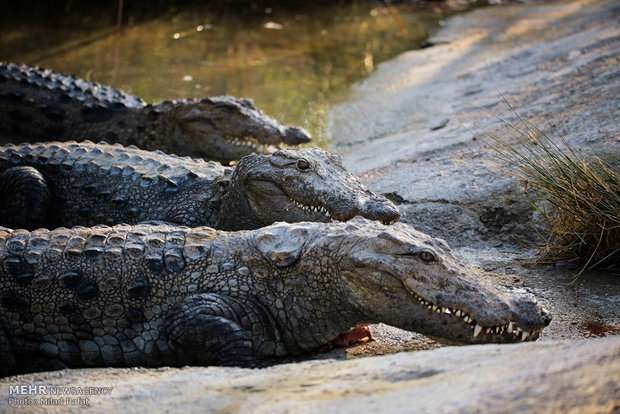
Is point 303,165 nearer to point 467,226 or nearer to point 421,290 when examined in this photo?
point 467,226

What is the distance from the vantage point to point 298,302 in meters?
3.65

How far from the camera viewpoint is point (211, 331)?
3512 millimetres

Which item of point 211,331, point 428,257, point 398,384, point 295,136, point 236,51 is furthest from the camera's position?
point 236,51

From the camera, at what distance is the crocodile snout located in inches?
281

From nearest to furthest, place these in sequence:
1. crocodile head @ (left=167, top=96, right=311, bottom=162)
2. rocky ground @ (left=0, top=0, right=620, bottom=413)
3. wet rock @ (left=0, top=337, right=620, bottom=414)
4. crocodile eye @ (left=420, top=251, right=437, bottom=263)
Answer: wet rock @ (left=0, top=337, right=620, bottom=414), rocky ground @ (left=0, top=0, right=620, bottom=413), crocodile eye @ (left=420, top=251, right=437, bottom=263), crocodile head @ (left=167, top=96, right=311, bottom=162)

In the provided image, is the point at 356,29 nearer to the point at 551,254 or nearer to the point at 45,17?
the point at 45,17

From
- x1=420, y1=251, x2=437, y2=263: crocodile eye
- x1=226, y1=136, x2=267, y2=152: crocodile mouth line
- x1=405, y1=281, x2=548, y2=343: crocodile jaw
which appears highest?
x1=420, y1=251, x2=437, y2=263: crocodile eye

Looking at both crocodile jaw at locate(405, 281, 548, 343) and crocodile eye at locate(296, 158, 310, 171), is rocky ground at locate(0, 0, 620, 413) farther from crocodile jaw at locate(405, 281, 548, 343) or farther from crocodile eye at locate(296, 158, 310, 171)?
crocodile eye at locate(296, 158, 310, 171)

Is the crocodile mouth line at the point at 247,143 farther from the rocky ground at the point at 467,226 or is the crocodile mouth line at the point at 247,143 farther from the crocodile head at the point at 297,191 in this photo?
the crocodile head at the point at 297,191

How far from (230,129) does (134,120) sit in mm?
1126

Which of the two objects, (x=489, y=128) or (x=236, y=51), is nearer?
(x=489, y=128)

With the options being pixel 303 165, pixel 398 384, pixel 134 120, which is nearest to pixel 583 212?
pixel 303 165

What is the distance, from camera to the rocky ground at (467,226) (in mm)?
2428

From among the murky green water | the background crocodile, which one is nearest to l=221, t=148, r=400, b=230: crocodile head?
the background crocodile
